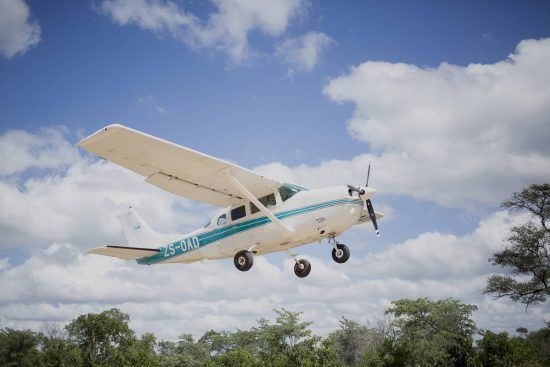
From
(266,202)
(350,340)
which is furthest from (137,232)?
(350,340)

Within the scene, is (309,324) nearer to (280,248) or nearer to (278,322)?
(278,322)

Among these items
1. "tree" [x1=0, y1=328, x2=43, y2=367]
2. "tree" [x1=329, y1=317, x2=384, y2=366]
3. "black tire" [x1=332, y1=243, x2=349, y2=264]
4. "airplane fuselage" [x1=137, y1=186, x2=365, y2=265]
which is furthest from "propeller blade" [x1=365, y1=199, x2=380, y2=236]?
"tree" [x1=0, y1=328, x2=43, y2=367]

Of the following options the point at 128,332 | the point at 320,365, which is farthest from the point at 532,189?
the point at 128,332

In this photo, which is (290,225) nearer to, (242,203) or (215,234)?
(242,203)

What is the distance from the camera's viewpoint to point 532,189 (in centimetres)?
3978

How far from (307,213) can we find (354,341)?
6759cm

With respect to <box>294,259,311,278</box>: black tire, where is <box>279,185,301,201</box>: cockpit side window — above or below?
above

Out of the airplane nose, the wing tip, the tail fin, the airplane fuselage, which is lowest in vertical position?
the airplane fuselage

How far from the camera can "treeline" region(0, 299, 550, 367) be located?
4062cm

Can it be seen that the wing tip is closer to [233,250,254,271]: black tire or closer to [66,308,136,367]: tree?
[233,250,254,271]: black tire

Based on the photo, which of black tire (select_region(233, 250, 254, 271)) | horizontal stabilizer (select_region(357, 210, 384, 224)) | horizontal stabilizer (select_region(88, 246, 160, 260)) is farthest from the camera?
horizontal stabilizer (select_region(357, 210, 384, 224))

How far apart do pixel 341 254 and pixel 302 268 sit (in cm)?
164

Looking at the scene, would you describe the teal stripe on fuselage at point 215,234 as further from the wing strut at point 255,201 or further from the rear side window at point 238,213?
the wing strut at point 255,201

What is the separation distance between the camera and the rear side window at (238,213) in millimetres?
14938
